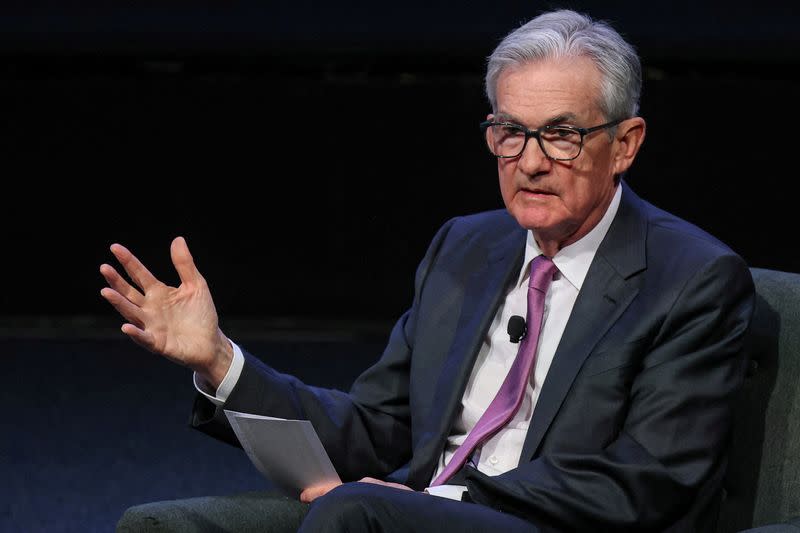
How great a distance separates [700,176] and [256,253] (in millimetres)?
1699

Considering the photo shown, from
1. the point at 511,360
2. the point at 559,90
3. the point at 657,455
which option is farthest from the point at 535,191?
the point at 657,455

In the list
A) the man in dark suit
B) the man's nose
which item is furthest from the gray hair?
the man's nose

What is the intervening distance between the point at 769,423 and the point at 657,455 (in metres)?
0.30

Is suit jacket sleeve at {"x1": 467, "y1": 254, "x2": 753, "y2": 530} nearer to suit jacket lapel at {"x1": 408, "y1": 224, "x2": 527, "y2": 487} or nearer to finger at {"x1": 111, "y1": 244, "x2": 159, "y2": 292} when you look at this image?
suit jacket lapel at {"x1": 408, "y1": 224, "x2": 527, "y2": 487}

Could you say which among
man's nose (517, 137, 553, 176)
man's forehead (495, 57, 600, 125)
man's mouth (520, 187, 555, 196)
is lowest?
man's mouth (520, 187, 555, 196)

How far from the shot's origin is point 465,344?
7.65 feet

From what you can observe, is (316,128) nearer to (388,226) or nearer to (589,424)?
(388,226)

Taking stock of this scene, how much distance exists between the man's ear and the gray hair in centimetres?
2

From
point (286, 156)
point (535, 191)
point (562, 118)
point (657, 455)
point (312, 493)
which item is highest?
point (562, 118)

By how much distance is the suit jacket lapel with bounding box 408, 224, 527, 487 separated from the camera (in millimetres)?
2295

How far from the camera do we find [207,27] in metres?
5.04

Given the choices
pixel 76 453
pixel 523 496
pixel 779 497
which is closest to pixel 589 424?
pixel 523 496

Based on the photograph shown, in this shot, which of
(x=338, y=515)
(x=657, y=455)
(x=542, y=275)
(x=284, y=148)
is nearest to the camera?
(x=338, y=515)

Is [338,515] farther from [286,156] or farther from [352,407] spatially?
[286,156]
